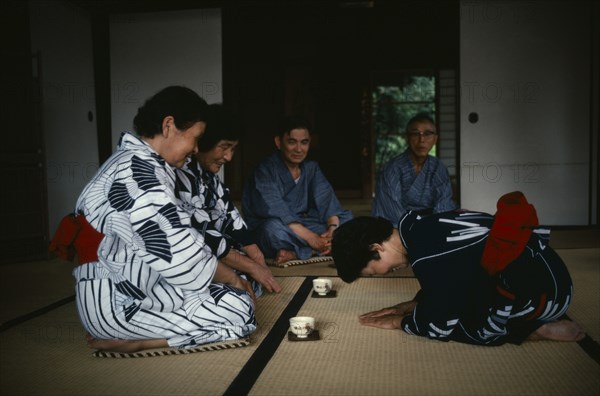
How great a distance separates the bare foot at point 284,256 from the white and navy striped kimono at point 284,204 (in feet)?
0.17

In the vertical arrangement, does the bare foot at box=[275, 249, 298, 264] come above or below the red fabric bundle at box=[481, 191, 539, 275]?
below

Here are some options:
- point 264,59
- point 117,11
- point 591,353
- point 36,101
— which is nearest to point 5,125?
point 36,101

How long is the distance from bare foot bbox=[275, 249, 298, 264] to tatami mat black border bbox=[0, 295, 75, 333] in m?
1.35

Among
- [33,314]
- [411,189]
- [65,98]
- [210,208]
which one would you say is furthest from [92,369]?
[65,98]

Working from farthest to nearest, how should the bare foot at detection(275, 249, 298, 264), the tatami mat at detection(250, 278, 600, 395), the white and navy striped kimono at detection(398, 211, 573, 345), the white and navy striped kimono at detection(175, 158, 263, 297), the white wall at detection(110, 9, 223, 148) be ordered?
the white wall at detection(110, 9, 223, 148)
the bare foot at detection(275, 249, 298, 264)
the white and navy striped kimono at detection(175, 158, 263, 297)
the white and navy striped kimono at detection(398, 211, 573, 345)
the tatami mat at detection(250, 278, 600, 395)

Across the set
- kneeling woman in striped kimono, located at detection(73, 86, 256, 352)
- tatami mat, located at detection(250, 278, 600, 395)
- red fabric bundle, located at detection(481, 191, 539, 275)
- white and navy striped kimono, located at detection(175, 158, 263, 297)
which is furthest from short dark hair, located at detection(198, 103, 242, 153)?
red fabric bundle, located at detection(481, 191, 539, 275)

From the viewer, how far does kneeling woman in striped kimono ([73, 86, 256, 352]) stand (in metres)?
1.84

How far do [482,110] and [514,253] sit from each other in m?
3.57

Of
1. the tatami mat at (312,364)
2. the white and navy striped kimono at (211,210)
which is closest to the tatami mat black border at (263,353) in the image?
the tatami mat at (312,364)

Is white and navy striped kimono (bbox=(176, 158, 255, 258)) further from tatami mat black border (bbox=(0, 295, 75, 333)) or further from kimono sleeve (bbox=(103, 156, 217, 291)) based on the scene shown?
tatami mat black border (bbox=(0, 295, 75, 333))

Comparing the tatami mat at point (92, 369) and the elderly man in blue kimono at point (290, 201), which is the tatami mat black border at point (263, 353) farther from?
the elderly man in blue kimono at point (290, 201)

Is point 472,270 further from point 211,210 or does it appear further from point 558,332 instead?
point 211,210

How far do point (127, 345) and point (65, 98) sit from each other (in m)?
3.50

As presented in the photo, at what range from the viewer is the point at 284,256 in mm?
3803
